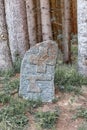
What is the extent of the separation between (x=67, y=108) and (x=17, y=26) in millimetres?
2864

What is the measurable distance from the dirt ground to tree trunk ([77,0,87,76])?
0.65 metres

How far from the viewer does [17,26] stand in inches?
284

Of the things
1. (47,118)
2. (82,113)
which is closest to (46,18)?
(82,113)

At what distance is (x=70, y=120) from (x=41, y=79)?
32.3 inches

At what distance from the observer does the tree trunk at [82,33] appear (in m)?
5.75

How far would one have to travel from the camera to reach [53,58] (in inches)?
202

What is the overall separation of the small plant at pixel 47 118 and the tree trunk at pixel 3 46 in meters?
1.78

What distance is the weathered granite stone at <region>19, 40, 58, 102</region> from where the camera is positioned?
510 cm

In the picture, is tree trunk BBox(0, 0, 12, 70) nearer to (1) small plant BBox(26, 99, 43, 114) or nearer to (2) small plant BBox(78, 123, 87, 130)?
(1) small plant BBox(26, 99, 43, 114)

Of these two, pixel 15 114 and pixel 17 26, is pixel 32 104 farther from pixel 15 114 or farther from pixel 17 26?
pixel 17 26

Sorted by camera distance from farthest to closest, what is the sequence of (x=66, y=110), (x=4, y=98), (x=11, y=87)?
(x=11, y=87) → (x=4, y=98) → (x=66, y=110)

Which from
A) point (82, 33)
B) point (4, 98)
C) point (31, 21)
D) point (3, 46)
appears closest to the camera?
point (4, 98)

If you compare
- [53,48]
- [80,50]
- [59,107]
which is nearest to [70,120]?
[59,107]

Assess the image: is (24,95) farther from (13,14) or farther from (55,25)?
(55,25)
